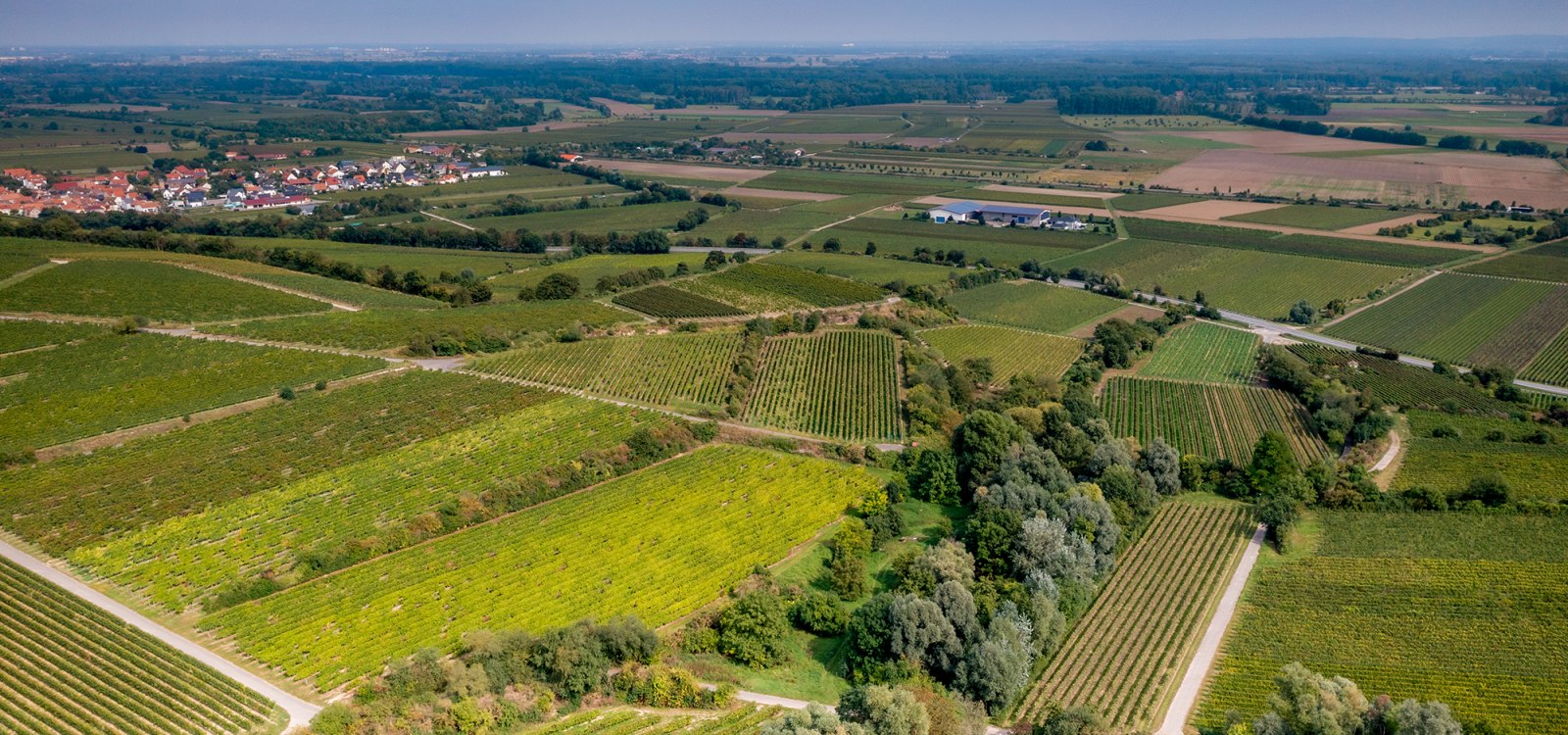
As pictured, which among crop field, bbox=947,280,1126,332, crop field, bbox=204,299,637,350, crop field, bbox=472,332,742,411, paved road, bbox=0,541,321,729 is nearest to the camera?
paved road, bbox=0,541,321,729

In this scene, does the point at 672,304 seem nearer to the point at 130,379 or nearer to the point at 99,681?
the point at 130,379

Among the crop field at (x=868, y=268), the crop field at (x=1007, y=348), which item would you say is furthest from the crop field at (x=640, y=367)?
the crop field at (x=868, y=268)

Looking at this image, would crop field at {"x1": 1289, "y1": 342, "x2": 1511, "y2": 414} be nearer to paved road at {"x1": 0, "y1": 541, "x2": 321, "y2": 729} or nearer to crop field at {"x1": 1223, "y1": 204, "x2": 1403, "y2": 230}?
crop field at {"x1": 1223, "y1": 204, "x2": 1403, "y2": 230}

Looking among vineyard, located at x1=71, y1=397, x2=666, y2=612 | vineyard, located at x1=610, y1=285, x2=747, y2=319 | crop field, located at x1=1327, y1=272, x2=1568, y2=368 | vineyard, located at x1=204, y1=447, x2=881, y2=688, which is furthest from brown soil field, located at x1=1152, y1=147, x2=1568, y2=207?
vineyard, located at x1=71, y1=397, x2=666, y2=612

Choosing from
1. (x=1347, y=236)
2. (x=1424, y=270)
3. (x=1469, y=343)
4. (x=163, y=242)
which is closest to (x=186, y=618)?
(x=163, y=242)

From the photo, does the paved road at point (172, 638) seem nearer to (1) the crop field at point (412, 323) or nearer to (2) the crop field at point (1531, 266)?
(1) the crop field at point (412, 323)

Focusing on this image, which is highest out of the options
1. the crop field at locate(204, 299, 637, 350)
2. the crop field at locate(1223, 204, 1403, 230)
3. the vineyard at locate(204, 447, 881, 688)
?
the crop field at locate(1223, 204, 1403, 230)
